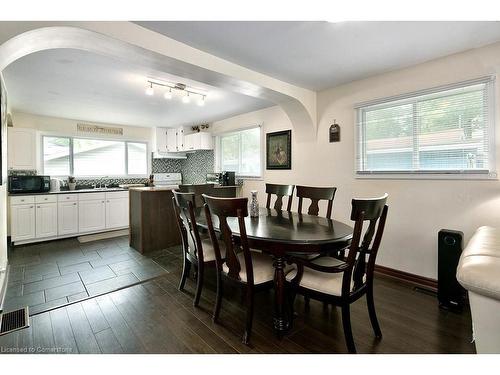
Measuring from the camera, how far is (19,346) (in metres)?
1.68

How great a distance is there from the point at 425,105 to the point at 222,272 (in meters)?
2.70

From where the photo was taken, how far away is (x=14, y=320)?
198 centimetres

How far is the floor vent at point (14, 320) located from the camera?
6.16ft

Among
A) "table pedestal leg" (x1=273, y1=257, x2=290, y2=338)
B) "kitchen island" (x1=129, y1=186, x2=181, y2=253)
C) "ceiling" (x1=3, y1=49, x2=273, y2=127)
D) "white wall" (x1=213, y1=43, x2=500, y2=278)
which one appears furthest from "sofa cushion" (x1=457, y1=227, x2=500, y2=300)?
"kitchen island" (x1=129, y1=186, x2=181, y2=253)

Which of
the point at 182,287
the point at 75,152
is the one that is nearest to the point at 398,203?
the point at 182,287

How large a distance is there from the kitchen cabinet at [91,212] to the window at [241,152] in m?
2.49

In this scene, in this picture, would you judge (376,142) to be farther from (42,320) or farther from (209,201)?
(42,320)

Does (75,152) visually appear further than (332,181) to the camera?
Yes

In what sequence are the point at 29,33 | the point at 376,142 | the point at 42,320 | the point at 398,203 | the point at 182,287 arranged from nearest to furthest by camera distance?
the point at 29,33 < the point at 42,320 < the point at 182,287 < the point at 398,203 < the point at 376,142

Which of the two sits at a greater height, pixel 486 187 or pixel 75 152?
pixel 75 152

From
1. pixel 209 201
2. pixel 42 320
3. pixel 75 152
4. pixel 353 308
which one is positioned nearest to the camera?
pixel 209 201

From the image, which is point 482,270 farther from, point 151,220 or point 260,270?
point 151,220

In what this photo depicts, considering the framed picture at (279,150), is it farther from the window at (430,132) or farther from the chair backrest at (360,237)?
the chair backrest at (360,237)

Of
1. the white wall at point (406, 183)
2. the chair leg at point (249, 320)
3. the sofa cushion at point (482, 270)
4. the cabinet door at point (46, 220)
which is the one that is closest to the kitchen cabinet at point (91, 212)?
the cabinet door at point (46, 220)
